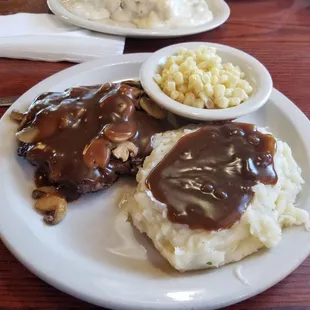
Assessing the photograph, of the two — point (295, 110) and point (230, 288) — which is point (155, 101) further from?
point (230, 288)

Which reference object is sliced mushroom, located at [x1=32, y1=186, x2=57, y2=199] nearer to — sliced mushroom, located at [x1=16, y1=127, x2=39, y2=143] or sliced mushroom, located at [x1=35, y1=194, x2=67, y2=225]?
sliced mushroom, located at [x1=35, y1=194, x2=67, y2=225]

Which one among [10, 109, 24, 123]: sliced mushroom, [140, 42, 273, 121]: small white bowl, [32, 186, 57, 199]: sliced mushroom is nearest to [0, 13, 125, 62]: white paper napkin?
[140, 42, 273, 121]: small white bowl

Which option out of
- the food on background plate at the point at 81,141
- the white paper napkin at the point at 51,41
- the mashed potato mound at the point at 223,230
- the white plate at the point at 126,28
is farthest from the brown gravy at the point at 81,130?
the white plate at the point at 126,28

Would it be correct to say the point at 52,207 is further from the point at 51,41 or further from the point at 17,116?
the point at 51,41

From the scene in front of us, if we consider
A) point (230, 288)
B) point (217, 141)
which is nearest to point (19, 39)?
point (217, 141)

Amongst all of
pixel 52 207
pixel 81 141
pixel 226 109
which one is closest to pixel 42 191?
pixel 52 207
